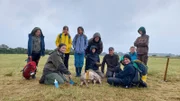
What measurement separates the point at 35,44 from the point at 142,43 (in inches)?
177

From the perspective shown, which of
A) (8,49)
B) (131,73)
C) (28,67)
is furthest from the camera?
(8,49)

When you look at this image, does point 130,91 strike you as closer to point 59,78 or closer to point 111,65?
point 59,78

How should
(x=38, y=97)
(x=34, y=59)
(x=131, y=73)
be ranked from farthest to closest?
(x=34, y=59)
(x=131, y=73)
(x=38, y=97)

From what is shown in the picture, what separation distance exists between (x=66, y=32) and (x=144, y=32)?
10.9ft

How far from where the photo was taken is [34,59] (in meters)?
9.27

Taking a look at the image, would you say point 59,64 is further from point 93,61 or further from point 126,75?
point 93,61

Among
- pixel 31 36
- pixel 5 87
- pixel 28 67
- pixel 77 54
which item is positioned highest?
pixel 31 36

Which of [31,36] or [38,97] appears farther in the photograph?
[31,36]

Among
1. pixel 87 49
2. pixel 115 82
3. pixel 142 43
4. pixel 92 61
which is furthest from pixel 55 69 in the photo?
pixel 142 43

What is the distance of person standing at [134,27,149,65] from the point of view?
942 cm

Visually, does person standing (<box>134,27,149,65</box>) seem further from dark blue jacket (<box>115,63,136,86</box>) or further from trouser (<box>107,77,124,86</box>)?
trouser (<box>107,77,124,86</box>)

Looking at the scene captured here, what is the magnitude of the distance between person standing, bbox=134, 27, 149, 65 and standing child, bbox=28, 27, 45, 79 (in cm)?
410

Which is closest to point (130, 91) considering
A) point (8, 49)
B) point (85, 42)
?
point (85, 42)

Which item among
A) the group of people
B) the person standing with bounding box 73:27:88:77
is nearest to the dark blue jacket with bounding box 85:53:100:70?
the group of people
